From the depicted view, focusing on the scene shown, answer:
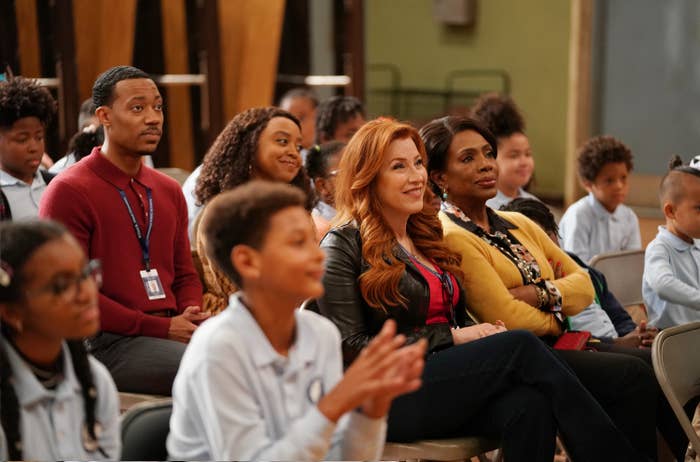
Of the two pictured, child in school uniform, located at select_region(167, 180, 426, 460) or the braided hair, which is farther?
child in school uniform, located at select_region(167, 180, 426, 460)

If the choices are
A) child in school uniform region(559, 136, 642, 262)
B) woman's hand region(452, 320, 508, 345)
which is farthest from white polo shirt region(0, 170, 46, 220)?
child in school uniform region(559, 136, 642, 262)

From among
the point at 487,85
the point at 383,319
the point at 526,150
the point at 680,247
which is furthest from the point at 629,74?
the point at 383,319

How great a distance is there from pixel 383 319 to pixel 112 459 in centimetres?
110

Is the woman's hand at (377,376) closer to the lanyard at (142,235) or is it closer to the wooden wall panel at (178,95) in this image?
the lanyard at (142,235)

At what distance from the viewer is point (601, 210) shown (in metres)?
4.64

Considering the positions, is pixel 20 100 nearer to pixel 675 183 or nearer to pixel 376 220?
pixel 376 220

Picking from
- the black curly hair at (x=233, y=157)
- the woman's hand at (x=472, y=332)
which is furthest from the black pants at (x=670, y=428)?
the black curly hair at (x=233, y=157)

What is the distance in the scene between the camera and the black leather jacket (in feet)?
8.57

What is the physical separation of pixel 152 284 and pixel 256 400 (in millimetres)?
1200

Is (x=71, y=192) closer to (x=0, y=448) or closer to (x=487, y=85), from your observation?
(x=0, y=448)

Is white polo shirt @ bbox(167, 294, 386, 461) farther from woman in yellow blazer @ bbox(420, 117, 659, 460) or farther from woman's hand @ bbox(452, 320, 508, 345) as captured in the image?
woman in yellow blazer @ bbox(420, 117, 659, 460)

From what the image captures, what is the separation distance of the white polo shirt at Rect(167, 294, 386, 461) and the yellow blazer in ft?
3.74

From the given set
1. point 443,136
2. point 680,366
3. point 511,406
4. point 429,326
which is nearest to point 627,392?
point 680,366

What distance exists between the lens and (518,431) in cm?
249
